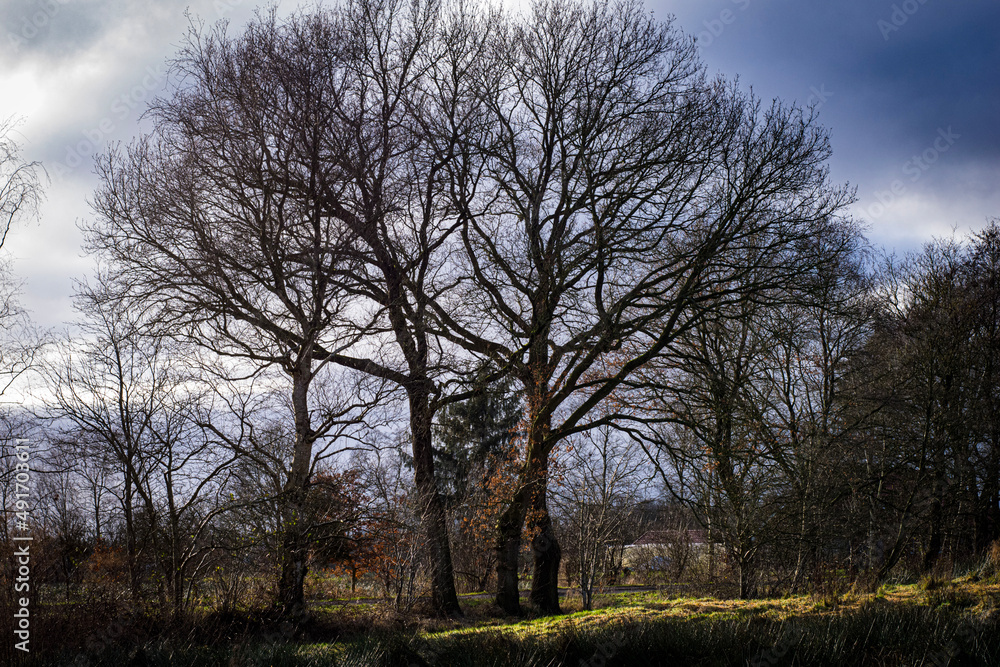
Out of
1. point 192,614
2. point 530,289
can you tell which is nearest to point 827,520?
point 530,289

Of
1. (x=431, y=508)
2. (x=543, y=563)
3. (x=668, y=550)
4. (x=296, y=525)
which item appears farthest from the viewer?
(x=668, y=550)

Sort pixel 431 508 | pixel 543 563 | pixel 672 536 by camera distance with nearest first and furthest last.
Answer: pixel 431 508 < pixel 543 563 < pixel 672 536

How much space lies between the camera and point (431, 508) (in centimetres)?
1191

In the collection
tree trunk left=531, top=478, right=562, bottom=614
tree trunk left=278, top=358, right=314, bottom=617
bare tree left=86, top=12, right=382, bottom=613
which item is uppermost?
bare tree left=86, top=12, right=382, bottom=613

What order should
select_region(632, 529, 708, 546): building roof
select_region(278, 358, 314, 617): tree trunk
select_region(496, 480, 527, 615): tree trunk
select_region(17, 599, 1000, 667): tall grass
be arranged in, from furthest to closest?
select_region(632, 529, 708, 546): building roof → select_region(496, 480, 527, 615): tree trunk → select_region(278, 358, 314, 617): tree trunk → select_region(17, 599, 1000, 667): tall grass

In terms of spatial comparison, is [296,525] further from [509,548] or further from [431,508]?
[509,548]

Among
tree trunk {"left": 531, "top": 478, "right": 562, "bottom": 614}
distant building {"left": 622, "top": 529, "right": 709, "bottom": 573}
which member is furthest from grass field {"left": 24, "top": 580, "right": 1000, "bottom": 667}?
distant building {"left": 622, "top": 529, "right": 709, "bottom": 573}

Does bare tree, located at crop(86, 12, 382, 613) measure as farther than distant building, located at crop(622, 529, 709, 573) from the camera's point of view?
No

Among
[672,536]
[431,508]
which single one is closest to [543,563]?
[431,508]

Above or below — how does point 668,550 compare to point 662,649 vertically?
below

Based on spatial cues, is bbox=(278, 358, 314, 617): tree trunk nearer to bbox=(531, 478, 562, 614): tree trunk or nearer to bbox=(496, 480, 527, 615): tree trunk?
bbox=(496, 480, 527, 615): tree trunk

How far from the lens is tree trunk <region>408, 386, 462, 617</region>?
11766 mm

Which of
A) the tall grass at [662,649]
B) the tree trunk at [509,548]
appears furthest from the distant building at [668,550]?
the tall grass at [662,649]

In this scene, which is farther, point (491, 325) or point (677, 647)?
point (491, 325)
